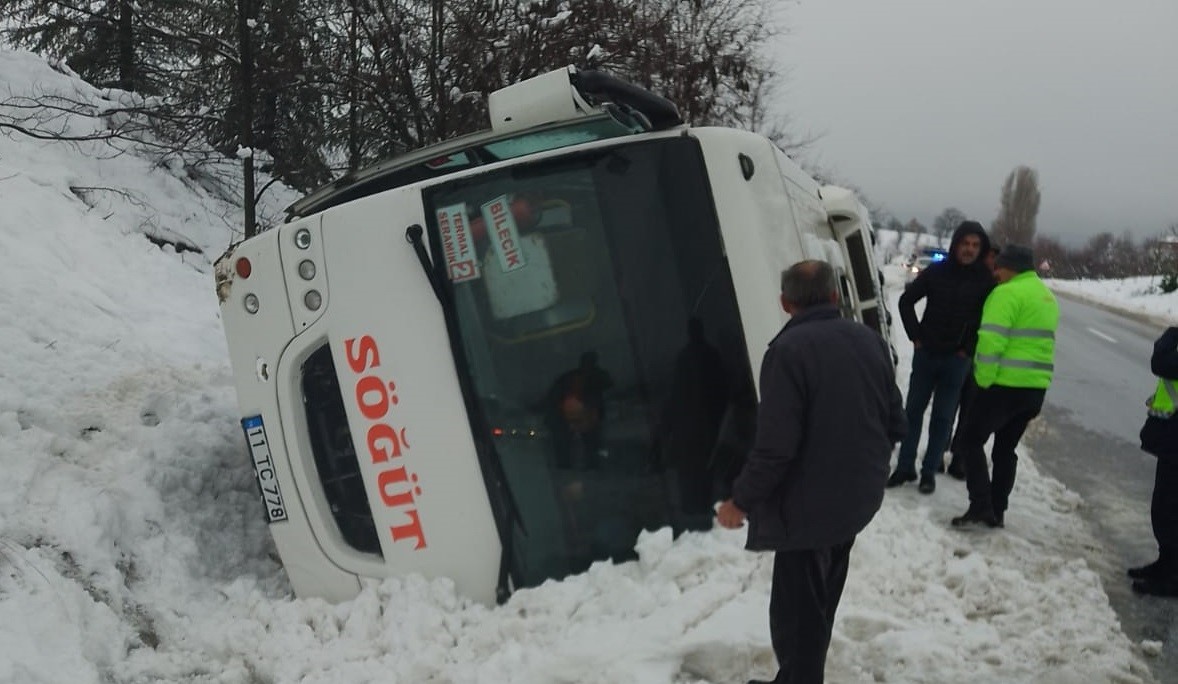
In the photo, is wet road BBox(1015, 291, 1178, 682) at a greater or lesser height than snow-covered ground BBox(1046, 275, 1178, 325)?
greater

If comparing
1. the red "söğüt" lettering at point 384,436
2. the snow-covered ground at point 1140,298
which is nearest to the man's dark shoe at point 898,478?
the red "söğüt" lettering at point 384,436

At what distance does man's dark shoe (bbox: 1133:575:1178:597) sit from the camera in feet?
14.5

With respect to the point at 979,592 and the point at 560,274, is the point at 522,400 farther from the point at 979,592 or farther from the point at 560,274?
the point at 979,592

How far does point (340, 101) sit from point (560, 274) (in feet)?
26.1

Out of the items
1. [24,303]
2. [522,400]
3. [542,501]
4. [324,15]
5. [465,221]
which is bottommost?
[542,501]

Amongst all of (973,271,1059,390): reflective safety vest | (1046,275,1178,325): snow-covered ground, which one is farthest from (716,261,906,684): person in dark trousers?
(1046,275,1178,325): snow-covered ground

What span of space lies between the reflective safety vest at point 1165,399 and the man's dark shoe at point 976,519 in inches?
39.9

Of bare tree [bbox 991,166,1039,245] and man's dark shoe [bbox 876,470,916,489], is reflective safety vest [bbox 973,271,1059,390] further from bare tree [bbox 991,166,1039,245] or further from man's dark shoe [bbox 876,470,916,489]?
bare tree [bbox 991,166,1039,245]

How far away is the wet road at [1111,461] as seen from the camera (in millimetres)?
4242

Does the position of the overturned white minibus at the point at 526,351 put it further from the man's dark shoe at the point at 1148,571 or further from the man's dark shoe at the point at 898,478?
the man's dark shoe at the point at 898,478

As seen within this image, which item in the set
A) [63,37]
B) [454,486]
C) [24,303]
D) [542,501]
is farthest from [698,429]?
[63,37]

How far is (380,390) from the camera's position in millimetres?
3611

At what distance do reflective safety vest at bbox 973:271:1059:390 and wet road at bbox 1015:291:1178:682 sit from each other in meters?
1.05

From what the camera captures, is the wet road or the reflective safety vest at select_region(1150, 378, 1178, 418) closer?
the wet road
